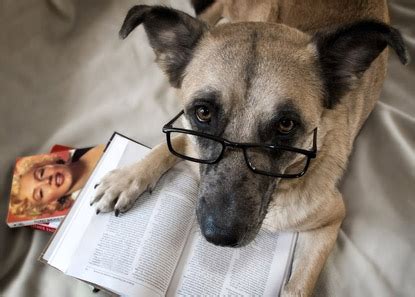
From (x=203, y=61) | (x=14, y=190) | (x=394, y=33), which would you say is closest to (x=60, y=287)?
(x=14, y=190)

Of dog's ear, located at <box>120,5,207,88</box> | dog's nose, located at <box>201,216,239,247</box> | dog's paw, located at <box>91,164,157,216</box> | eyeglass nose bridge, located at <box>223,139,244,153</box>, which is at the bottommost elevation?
dog's nose, located at <box>201,216,239,247</box>

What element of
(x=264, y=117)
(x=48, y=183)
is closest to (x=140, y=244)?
(x=48, y=183)

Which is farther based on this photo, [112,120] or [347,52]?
[112,120]

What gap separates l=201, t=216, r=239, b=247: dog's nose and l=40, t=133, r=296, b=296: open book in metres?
0.35

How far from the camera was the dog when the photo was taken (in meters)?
1.28

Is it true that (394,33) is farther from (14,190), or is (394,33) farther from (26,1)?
(26,1)

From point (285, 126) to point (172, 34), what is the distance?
20.3 inches

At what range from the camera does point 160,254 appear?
1.54 meters

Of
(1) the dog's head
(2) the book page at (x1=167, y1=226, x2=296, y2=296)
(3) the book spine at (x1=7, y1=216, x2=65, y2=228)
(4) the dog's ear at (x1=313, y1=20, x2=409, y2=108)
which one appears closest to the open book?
(2) the book page at (x1=167, y1=226, x2=296, y2=296)

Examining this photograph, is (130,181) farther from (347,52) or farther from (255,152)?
(347,52)

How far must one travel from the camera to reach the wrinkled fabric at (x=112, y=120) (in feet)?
5.45

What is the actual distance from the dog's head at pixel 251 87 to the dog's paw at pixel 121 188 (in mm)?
383

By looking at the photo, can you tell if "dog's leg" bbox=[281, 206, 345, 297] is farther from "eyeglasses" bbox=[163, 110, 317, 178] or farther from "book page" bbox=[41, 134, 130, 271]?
"book page" bbox=[41, 134, 130, 271]

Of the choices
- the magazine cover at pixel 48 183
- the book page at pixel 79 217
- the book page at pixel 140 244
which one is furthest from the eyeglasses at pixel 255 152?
the magazine cover at pixel 48 183
